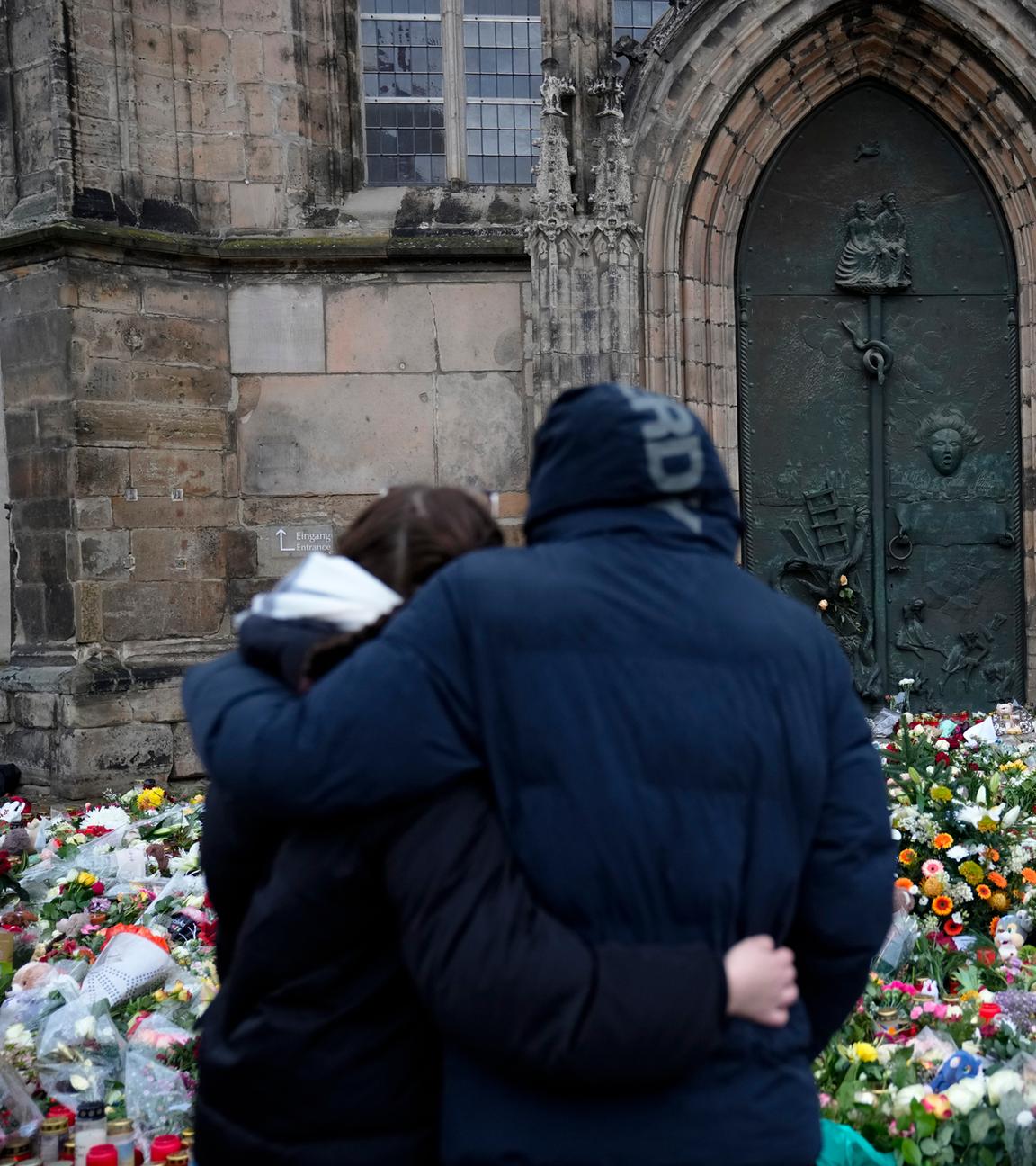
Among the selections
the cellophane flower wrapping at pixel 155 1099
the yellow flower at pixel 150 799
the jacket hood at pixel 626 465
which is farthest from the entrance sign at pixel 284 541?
the jacket hood at pixel 626 465

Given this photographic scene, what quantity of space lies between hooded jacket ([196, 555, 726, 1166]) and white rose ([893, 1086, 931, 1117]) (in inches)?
65.9

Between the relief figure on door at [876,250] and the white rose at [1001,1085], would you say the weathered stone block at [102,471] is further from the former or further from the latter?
the white rose at [1001,1085]

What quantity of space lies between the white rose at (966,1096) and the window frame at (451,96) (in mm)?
6602

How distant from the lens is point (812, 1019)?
176cm

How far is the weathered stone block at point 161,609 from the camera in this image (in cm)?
773

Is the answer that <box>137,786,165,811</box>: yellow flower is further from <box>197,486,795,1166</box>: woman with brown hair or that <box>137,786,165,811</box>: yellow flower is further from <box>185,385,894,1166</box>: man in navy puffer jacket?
<box>185,385,894,1166</box>: man in navy puffer jacket

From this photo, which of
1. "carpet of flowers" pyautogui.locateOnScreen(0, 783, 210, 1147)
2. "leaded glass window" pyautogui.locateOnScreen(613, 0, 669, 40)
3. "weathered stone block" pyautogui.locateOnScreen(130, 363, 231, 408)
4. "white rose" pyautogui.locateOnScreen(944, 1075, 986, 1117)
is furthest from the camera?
"leaded glass window" pyautogui.locateOnScreen(613, 0, 669, 40)

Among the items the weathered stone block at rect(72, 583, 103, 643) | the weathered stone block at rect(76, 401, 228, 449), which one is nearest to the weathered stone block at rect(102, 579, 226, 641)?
the weathered stone block at rect(72, 583, 103, 643)

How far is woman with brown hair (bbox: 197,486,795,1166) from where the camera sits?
148 cm

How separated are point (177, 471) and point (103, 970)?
171 inches

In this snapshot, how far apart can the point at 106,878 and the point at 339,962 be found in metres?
4.04

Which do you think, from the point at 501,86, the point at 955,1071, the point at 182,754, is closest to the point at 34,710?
the point at 182,754

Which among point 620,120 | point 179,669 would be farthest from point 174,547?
point 620,120

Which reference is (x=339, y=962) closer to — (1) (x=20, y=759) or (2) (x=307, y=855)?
(2) (x=307, y=855)
